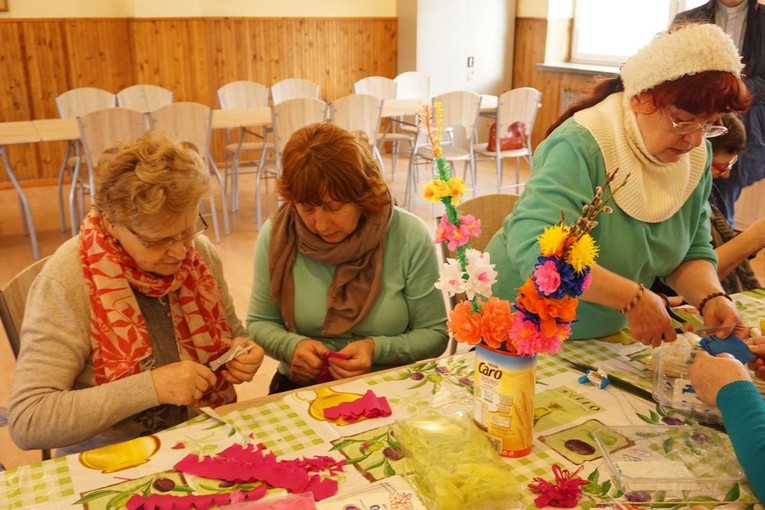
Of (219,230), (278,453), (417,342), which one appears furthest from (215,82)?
(278,453)

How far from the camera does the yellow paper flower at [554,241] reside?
42.4 inches

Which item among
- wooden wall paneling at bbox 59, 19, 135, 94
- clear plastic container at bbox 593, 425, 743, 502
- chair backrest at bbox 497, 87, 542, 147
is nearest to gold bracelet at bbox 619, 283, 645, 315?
clear plastic container at bbox 593, 425, 743, 502

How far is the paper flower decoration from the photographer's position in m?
1.08

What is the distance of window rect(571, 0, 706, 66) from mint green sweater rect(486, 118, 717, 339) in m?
5.25

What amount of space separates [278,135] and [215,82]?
7.98 feet

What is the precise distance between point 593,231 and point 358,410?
69cm

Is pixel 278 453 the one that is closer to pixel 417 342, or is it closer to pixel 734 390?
pixel 417 342

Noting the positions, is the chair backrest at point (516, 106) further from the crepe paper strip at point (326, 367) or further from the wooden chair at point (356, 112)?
the crepe paper strip at point (326, 367)

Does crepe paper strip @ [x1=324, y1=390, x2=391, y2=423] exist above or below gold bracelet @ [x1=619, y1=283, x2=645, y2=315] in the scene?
below

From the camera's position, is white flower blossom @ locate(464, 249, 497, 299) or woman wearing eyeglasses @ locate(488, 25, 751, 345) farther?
woman wearing eyeglasses @ locate(488, 25, 751, 345)

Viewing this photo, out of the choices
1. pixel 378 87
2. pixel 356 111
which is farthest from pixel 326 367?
pixel 378 87

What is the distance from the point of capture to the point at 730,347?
158cm

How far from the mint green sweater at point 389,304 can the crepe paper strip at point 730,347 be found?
2.12ft

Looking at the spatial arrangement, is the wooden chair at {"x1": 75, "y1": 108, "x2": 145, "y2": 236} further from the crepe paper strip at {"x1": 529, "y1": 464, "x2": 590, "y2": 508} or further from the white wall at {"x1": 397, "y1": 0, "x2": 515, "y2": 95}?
the crepe paper strip at {"x1": 529, "y1": 464, "x2": 590, "y2": 508}
